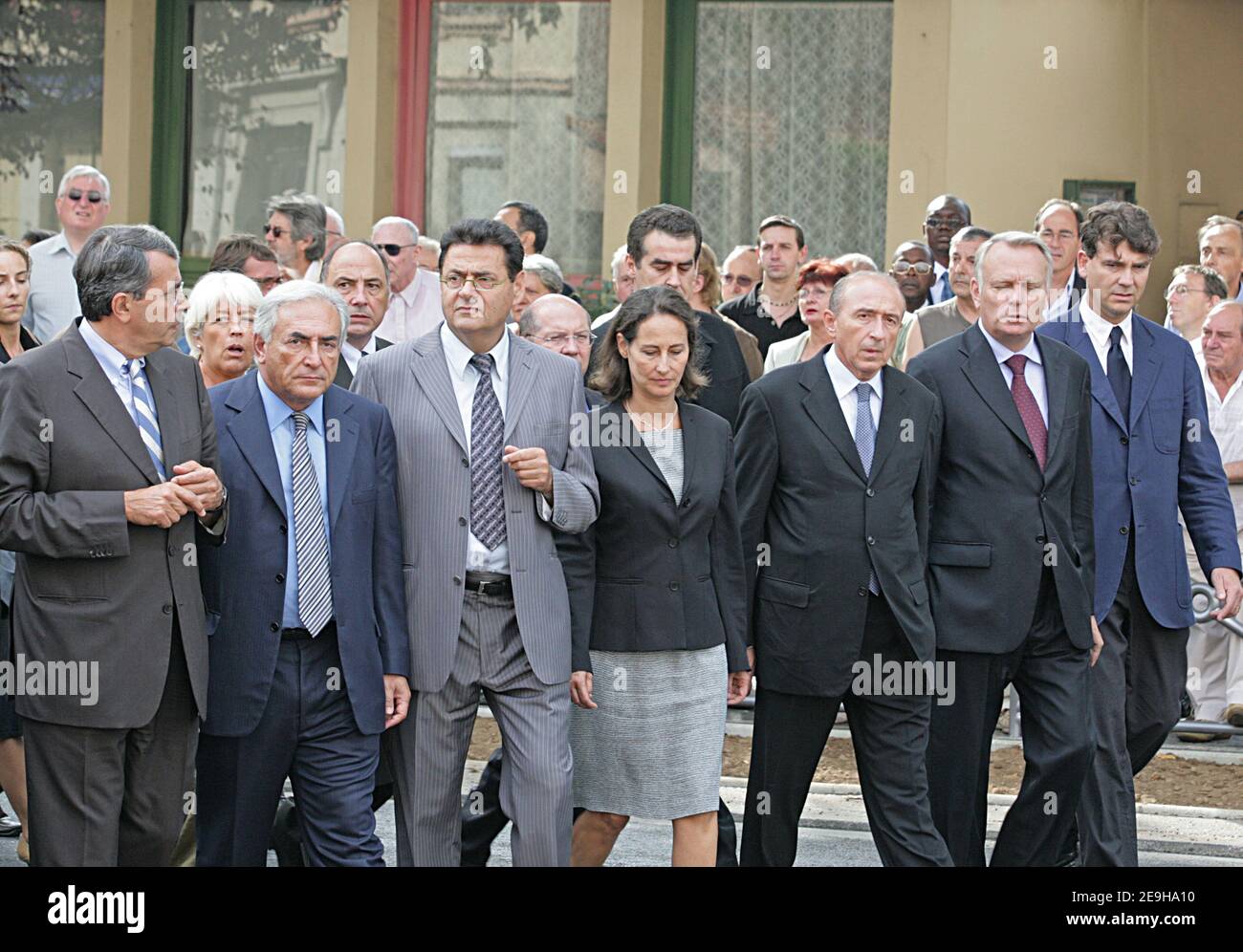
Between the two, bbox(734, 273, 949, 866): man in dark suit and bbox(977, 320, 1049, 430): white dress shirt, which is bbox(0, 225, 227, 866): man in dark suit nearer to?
bbox(734, 273, 949, 866): man in dark suit

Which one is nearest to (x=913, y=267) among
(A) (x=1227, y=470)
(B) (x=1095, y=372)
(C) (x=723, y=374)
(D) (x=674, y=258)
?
(A) (x=1227, y=470)

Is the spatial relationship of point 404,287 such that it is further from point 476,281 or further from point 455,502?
point 455,502

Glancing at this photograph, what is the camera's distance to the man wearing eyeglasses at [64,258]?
10.2m

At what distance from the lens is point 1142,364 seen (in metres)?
7.55

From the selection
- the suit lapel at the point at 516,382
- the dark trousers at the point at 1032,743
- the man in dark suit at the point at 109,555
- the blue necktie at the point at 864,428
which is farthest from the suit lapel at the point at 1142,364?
the man in dark suit at the point at 109,555

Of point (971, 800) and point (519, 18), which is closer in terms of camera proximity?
point (971, 800)

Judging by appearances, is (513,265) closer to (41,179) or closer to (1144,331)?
(1144,331)

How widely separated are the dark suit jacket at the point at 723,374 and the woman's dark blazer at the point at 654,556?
5.48 feet

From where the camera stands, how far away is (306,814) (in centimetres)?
608

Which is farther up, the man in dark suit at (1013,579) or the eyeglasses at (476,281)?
the eyeglasses at (476,281)

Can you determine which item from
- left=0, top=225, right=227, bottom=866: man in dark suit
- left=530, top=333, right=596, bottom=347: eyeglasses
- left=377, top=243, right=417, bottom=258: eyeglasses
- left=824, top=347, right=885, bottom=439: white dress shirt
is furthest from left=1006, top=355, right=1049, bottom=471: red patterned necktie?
left=377, top=243, right=417, bottom=258: eyeglasses

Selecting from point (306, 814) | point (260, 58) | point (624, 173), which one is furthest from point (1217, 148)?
point (306, 814)

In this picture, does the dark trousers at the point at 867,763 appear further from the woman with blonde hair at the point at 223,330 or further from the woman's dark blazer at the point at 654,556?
the woman with blonde hair at the point at 223,330
